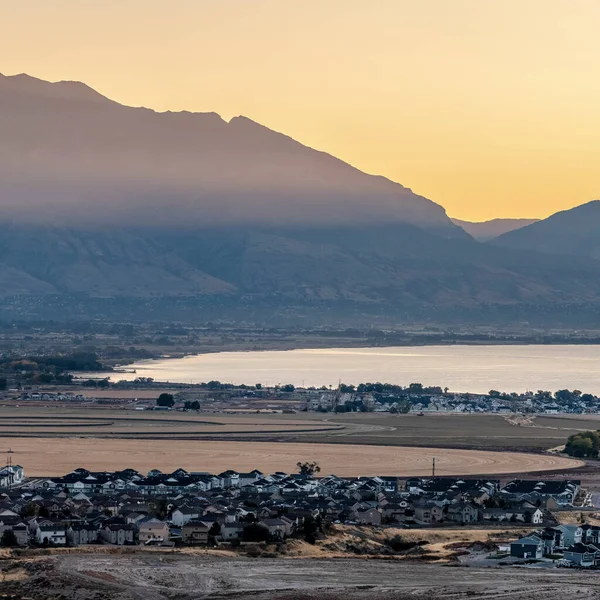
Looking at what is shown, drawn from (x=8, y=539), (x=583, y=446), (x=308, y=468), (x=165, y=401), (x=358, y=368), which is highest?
(x=358, y=368)

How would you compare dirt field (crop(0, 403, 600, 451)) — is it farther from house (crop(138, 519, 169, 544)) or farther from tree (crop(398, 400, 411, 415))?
house (crop(138, 519, 169, 544))

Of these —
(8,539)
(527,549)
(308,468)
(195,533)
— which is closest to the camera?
(527,549)

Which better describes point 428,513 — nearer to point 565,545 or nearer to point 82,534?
point 565,545

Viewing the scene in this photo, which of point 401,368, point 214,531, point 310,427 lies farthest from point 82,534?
point 401,368

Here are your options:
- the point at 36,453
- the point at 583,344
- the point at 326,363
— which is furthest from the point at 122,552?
the point at 583,344

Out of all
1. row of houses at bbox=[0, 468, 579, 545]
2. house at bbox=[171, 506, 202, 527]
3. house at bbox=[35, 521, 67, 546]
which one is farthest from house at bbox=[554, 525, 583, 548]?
house at bbox=[35, 521, 67, 546]

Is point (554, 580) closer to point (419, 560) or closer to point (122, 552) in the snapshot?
point (419, 560)
